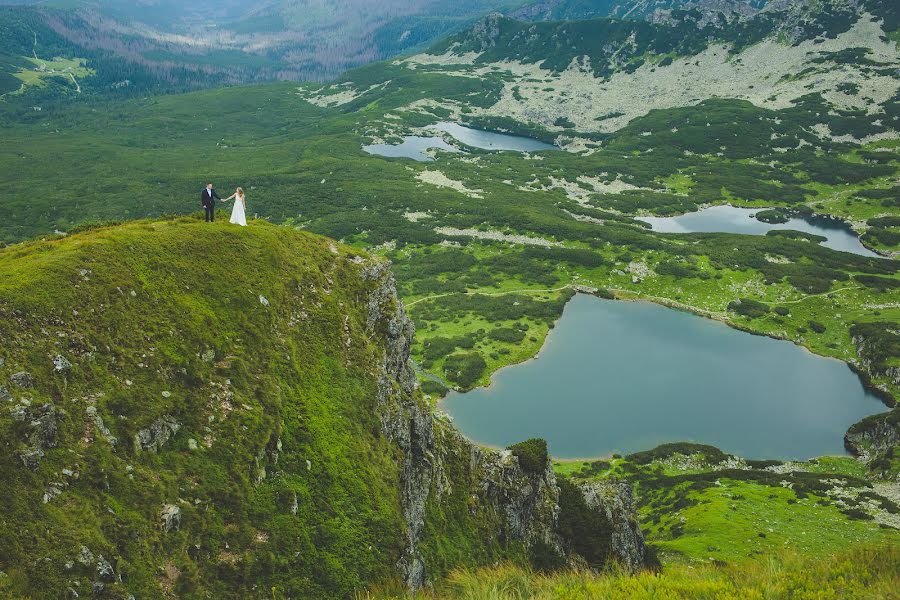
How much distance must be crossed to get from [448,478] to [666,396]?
62209mm

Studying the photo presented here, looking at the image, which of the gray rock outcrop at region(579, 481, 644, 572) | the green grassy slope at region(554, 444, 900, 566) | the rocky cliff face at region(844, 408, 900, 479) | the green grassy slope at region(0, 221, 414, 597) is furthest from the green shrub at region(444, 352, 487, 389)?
the green grassy slope at region(0, 221, 414, 597)

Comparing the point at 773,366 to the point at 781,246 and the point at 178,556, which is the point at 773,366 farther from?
the point at 178,556

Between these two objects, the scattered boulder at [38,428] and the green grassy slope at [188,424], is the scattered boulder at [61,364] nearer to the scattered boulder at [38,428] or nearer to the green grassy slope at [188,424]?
the green grassy slope at [188,424]

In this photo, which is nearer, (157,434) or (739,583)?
(739,583)

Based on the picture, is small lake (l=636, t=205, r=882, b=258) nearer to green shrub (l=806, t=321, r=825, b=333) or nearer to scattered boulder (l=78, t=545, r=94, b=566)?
green shrub (l=806, t=321, r=825, b=333)

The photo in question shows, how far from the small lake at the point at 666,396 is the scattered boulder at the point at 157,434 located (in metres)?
56.6

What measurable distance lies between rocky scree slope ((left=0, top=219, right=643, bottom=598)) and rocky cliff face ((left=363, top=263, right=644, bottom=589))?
0.14 meters

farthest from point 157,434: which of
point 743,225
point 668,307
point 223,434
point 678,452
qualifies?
point 743,225

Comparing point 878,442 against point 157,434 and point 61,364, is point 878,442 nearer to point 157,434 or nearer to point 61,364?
point 157,434

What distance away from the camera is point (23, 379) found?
19734 mm

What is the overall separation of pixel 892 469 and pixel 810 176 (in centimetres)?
14660

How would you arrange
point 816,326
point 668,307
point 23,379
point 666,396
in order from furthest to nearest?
point 668,307 → point 816,326 → point 666,396 → point 23,379

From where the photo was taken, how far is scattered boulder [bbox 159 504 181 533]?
20.4m

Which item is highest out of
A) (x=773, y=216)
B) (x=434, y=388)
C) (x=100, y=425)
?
(x=100, y=425)
